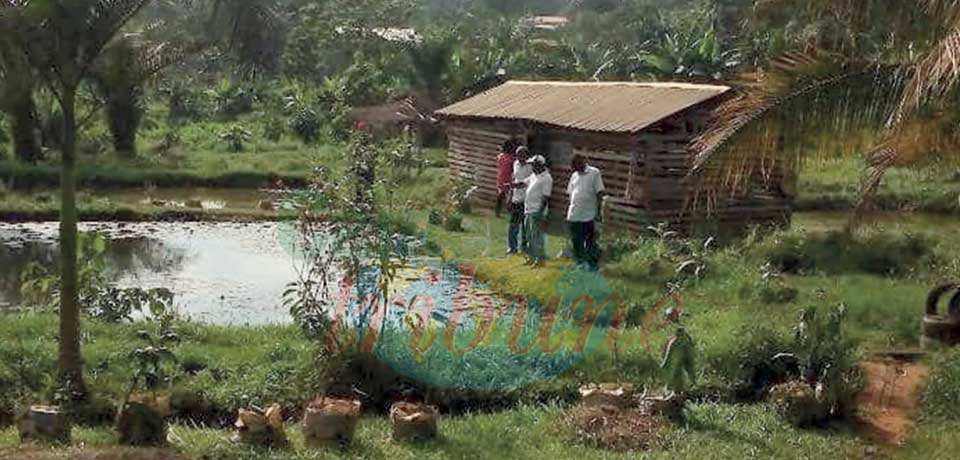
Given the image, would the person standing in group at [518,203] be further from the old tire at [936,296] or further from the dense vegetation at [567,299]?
the old tire at [936,296]

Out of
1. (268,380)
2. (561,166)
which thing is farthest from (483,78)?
(268,380)

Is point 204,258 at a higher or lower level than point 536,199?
lower

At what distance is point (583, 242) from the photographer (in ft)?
50.0

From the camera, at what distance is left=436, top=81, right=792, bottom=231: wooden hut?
61.1 ft

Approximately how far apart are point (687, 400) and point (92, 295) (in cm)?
628

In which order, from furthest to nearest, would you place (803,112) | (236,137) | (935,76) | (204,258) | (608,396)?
1. (236,137)
2. (204,258)
3. (608,396)
4. (803,112)
5. (935,76)

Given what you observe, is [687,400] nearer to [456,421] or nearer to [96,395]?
[456,421]

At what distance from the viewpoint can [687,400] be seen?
31.7 feet

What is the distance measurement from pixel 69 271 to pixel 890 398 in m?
6.68

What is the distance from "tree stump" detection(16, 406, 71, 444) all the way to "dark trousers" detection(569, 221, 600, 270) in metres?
8.15

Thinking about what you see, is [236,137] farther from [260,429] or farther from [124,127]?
[260,429]

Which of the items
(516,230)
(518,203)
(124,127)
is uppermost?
(124,127)

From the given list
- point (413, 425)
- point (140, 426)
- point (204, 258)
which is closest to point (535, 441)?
point (413, 425)

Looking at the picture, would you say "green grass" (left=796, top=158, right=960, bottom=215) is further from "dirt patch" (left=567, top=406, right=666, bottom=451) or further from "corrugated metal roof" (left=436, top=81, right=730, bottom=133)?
"dirt patch" (left=567, top=406, right=666, bottom=451)
